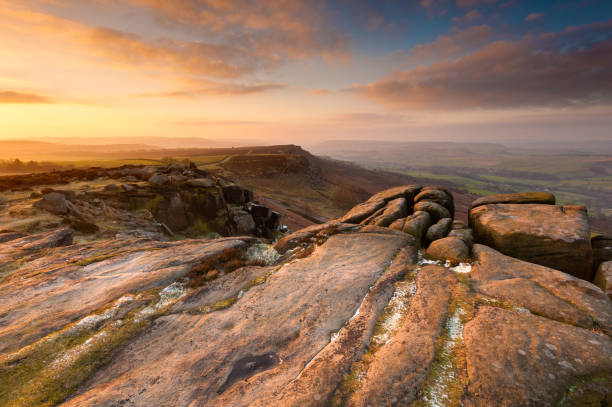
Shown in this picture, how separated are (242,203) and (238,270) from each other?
87.7 ft

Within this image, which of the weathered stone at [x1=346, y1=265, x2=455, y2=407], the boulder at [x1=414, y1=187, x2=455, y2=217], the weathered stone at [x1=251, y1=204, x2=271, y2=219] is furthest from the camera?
the weathered stone at [x1=251, y1=204, x2=271, y2=219]

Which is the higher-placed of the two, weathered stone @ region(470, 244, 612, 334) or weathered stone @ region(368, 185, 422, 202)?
weathered stone @ region(368, 185, 422, 202)

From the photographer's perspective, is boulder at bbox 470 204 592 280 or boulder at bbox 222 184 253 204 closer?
boulder at bbox 470 204 592 280

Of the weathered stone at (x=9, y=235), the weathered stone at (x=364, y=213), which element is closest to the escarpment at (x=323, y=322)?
the weathered stone at (x=9, y=235)

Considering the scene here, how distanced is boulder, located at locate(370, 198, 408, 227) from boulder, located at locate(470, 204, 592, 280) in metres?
5.92

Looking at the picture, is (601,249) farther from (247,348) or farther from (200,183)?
(200,183)

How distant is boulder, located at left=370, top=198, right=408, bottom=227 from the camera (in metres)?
21.4

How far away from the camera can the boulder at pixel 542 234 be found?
13.7 metres

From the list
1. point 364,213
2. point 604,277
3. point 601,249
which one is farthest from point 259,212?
point 601,249

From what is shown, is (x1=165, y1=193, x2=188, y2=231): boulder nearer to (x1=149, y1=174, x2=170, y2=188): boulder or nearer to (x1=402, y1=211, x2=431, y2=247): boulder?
(x1=149, y1=174, x2=170, y2=188): boulder

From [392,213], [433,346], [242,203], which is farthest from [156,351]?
[242,203]

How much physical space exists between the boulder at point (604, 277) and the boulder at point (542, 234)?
1.83 ft

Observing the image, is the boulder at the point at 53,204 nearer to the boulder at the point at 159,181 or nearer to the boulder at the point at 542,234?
the boulder at the point at 159,181

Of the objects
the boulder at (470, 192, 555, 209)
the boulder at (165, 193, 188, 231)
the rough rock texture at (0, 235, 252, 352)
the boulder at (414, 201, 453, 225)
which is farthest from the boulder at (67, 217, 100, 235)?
the boulder at (470, 192, 555, 209)
